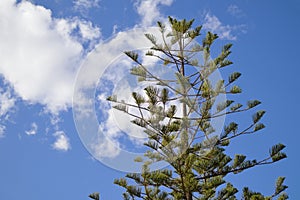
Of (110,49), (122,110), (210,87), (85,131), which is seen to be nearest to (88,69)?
(110,49)

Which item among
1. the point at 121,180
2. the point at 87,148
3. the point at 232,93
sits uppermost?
the point at 232,93

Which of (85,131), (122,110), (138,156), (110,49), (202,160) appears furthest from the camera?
(202,160)

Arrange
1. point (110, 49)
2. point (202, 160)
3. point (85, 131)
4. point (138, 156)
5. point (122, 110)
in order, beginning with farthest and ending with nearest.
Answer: point (202, 160) → point (122, 110) → point (138, 156) → point (110, 49) → point (85, 131)

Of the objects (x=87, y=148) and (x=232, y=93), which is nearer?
(x=87, y=148)

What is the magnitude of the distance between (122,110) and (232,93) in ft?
4.79

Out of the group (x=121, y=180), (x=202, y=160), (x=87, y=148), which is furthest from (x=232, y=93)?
(x=87, y=148)

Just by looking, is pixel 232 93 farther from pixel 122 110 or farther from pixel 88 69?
pixel 88 69

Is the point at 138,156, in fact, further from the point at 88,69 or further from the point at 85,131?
the point at 88,69

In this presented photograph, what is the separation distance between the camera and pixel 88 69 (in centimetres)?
342

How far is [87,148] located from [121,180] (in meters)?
1.46

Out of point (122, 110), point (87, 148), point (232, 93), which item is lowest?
point (87, 148)

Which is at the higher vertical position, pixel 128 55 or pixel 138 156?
pixel 128 55

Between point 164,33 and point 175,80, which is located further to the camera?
point 164,33

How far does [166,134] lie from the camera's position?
408cm
